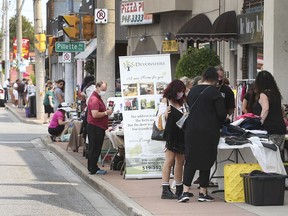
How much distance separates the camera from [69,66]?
27547mm

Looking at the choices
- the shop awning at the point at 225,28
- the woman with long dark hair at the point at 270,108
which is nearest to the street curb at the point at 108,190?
the woman with long dark hair at the point at 270,108

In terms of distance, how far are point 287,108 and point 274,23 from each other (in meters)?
2.25

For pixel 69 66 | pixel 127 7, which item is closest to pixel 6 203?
pixel 69 66

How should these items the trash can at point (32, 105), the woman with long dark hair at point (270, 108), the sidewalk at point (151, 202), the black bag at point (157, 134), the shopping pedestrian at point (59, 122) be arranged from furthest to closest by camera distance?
the trash can at point (32, 105), the shopping pedestrian at point (59, 122), the black bag at point (157, 134), the woman with long dark hair at point (270, 108), the sidewalk at point (151, 202)

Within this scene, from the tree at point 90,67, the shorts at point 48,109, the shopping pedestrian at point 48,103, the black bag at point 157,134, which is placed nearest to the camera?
the black bag at point 157,134

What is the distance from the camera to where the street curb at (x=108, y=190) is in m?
11.5

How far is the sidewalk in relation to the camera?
435 inches

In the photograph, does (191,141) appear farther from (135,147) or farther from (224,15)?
(224,15)

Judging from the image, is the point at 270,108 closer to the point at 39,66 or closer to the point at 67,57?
the point at 67,57

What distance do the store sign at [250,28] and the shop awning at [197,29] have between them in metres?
1.39

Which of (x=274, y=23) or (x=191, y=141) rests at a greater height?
(x=274, y=23)

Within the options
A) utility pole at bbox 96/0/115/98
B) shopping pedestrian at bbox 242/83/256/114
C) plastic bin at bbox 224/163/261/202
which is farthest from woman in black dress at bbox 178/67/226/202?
utility pole at bbox 96/0/115/98

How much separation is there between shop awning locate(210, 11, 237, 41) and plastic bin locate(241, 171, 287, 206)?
11.7m

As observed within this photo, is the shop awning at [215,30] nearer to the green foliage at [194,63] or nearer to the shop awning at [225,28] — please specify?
the shop awning at [225,28]
